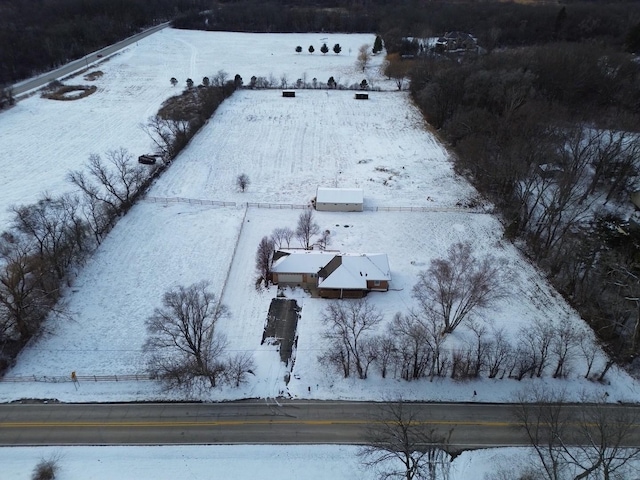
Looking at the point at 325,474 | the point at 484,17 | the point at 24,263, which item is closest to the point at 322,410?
the point at 325,474

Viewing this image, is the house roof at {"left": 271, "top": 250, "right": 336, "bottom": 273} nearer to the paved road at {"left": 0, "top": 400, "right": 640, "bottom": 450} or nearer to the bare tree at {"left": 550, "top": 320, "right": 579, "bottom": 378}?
the paved road at {"left": 0, "top": 400, "right": 640, "bottom": 450}

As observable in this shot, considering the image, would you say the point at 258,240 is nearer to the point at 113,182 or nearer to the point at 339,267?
the point at 339,267

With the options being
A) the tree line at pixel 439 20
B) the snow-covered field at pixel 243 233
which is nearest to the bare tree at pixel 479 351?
the snow-covered field at pixel 243 233

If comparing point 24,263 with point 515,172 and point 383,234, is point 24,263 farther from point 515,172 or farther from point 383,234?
point 515,172

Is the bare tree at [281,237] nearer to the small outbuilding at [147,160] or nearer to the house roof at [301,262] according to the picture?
the house roof at [301,262]

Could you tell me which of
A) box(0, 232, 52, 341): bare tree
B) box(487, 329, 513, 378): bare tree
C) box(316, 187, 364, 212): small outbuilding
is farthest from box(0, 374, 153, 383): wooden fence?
box(316, 187, 364, 212): small outbuilding

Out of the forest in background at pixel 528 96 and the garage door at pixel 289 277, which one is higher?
the forest in background at pixel 528 96

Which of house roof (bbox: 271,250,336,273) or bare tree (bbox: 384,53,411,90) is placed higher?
bare tree (bbox: 384,53,411,90)
